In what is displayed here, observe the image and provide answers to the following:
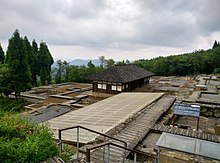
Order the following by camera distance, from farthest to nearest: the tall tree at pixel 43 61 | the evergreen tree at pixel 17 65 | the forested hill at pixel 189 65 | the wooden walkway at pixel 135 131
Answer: the forested hill at pixel 189 65 → the tall tree at pixel 43 61 → the evergreen tree at pixel 17 65 → the wooden walkway at pixel 135 131

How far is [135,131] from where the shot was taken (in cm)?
888

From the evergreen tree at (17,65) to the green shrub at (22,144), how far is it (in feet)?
59.5

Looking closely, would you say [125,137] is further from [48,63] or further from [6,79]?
[48,63]

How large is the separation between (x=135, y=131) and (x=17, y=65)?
1651 cm

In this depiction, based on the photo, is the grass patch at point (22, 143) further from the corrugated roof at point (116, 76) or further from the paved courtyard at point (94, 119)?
the corrugated roof at point (116, 76)

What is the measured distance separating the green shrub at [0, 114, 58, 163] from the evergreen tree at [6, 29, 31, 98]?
1813 centimetres

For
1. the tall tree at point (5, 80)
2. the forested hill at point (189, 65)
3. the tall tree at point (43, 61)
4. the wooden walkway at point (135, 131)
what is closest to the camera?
the wooden walkway at point (135, 131)

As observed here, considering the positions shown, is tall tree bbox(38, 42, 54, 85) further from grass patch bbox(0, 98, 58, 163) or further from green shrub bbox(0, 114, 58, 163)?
green shrub bbox(0, 114, 58, 163)

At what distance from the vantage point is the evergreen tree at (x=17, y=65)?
817 inches

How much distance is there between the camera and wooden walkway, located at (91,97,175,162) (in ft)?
20.6

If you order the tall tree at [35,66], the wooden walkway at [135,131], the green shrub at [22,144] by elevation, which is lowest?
the wooden walkway at [135,131]

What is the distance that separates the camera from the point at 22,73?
21.3 meters

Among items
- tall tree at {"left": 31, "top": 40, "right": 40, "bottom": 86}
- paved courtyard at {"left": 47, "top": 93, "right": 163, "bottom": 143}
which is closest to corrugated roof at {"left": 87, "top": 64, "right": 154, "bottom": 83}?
paved courtyard at {"left": 47, "top": 93, "right": 163, "bottom": 143}

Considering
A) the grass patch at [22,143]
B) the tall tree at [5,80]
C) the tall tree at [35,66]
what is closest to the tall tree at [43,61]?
the tall tree at [35,66]
